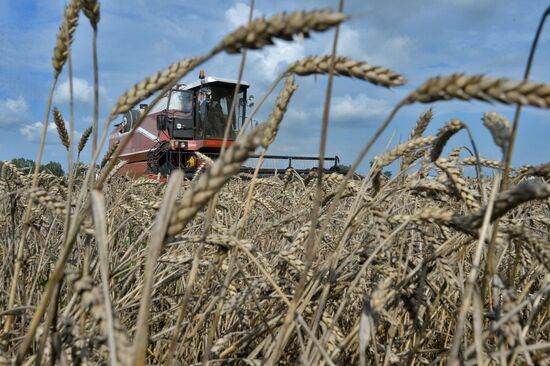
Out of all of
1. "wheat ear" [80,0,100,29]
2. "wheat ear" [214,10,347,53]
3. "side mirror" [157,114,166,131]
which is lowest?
"side mirror" [157,114,166,131]

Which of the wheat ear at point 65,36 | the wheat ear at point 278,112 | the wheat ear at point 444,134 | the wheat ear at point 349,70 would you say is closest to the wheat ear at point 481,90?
the wheat ear at point 349,70

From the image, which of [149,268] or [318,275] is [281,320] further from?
[149,268]

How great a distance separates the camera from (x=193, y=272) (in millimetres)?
1048

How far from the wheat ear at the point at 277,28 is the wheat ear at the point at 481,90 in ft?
0.54

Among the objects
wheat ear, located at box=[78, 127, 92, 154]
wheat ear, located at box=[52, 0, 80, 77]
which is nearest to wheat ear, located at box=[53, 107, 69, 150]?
wheat ear, located at box=[78, 127, 92, 154]

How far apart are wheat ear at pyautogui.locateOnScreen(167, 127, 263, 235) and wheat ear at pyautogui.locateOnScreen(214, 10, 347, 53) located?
0.13 metres

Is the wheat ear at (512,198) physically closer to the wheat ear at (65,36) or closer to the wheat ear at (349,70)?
the wheat ear at (349,70)

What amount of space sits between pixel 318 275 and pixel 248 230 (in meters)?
1.91

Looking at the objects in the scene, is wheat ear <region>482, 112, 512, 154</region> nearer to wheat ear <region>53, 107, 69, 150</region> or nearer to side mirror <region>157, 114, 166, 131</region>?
wheat ear <region>53, 107, 69, 150</region>

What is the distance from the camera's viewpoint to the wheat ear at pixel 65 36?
1.12 meters

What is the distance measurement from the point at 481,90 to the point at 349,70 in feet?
0.91

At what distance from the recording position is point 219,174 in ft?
1.96

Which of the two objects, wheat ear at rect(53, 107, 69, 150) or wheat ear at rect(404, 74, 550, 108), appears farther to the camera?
wheat ear at rect(53, 107, 69, 150)

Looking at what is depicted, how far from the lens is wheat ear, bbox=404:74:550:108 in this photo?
57 centimetres
